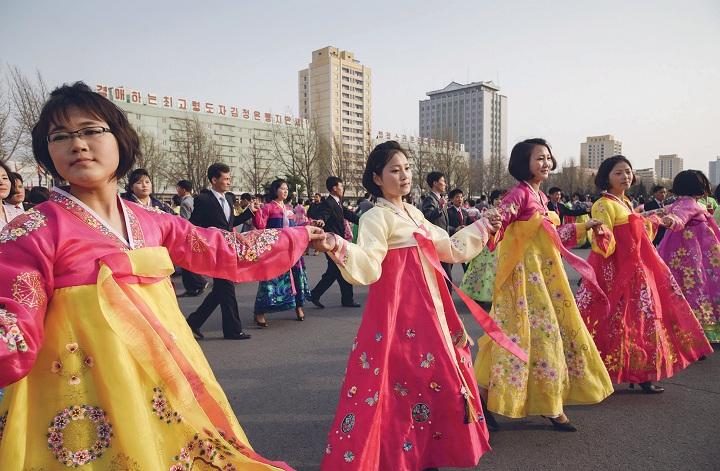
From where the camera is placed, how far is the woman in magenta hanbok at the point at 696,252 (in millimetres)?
4930

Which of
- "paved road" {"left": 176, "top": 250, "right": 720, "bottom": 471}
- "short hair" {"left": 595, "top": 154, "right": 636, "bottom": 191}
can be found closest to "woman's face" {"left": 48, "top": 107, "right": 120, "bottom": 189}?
"paved road" {"left": 176, "top": 250, "right": 720, "bottom": 471}

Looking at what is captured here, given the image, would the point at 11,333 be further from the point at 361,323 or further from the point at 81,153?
the point at 361,323

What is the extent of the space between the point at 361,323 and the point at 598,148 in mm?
134113

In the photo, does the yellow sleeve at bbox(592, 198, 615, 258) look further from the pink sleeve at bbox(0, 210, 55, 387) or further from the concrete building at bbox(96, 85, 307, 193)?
the concrete building at bbox(96, 85, 307, 193)

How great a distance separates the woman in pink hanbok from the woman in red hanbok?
70.3 inches

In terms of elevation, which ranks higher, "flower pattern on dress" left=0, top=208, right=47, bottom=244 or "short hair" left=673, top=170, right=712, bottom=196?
"short hair" left=673, top=170, right=712, bottom=196

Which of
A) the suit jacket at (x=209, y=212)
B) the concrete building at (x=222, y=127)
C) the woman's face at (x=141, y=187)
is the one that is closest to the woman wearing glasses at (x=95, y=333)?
the suit jacket at (x=209, y=212)

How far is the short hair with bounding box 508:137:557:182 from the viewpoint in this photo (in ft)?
11.0

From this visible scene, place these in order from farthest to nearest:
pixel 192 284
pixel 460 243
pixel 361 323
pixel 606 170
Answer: pixel 192 284
pixel 606 170
pixel 460 243
pixel 361 323

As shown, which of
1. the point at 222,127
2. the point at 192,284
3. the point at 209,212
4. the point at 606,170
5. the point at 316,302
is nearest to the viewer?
the point at 606,170

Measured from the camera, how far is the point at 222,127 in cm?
5841

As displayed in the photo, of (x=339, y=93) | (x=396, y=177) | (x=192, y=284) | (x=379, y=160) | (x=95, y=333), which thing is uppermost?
(x=339, y=93)

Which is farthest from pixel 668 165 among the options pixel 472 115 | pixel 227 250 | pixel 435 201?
pixel 227 250

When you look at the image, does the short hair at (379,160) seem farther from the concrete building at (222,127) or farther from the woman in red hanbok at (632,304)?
the concrete building at (222,127)
